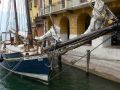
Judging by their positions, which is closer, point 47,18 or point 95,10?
point 95,10

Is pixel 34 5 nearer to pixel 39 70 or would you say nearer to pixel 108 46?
pixel 108 46

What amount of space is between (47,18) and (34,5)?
23.3 ft

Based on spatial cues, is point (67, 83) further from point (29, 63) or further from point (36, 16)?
point (36, 16)

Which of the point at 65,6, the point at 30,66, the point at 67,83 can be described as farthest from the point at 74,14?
the point at 67,83

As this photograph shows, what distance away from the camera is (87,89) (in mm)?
21500

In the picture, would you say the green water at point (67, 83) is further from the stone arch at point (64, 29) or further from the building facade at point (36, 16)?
the building facade at point (36, 16)

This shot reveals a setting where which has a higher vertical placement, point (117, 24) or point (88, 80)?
point (117, 24)

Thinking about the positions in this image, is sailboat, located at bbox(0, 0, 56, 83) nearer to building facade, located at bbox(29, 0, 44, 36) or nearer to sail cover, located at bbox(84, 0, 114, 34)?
sail cover, located at bbox(84, 0, 114, 34)

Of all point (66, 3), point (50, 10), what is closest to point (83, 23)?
point (66, 3)

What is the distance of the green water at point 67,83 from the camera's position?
2203cm

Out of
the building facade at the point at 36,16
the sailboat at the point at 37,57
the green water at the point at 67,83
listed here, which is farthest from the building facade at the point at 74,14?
the sailboat at the point at 37,57

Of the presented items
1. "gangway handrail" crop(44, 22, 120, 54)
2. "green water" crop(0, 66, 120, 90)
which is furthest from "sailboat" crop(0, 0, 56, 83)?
"gangway handrail" crop(44, 22, 120, 54)

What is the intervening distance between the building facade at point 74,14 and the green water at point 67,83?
4.68m

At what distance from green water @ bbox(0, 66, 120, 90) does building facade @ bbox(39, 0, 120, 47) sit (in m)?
4.68
